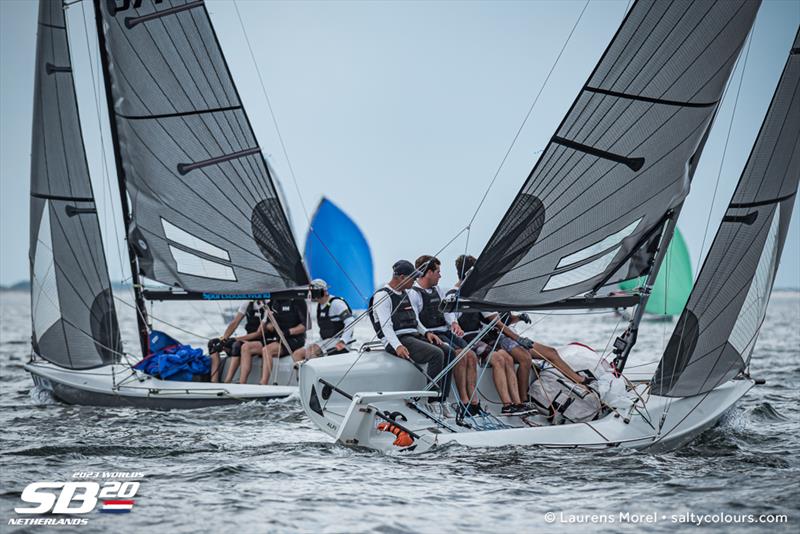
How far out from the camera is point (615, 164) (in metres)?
5.56

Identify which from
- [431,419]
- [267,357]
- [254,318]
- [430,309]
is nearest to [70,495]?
[431,419]

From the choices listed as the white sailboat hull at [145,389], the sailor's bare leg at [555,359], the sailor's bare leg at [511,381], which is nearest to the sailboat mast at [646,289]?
the sailor's bare leg at [555,359]

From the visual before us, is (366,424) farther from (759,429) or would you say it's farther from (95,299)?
(95,299)

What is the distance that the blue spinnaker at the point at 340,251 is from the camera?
54.6 feet

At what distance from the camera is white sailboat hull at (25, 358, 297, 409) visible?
7.77 metres

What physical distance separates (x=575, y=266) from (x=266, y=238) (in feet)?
12.1

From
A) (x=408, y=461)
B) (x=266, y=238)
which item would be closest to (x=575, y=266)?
(x=408, y=461)

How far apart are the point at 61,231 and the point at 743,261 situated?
6552 millimetres

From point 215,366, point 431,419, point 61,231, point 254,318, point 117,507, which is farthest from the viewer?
point 254,318

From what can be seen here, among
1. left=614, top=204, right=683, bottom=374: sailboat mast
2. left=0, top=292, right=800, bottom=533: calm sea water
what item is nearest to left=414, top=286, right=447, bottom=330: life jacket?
left=0, top=292, right=800, bottom=533: calm sea water

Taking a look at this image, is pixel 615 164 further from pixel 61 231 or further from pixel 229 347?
pixel 61 231

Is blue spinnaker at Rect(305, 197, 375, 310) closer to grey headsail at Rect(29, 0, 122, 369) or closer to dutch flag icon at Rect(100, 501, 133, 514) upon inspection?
grey headsail at Rect(29, 0, 122, 369)

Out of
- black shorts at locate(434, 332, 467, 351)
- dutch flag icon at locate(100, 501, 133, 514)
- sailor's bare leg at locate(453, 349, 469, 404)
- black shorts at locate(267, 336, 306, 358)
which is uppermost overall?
black shorts at locate(434, 332, 467, 351)

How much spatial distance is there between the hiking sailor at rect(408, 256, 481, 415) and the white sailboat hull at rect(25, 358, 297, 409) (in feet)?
6.12
